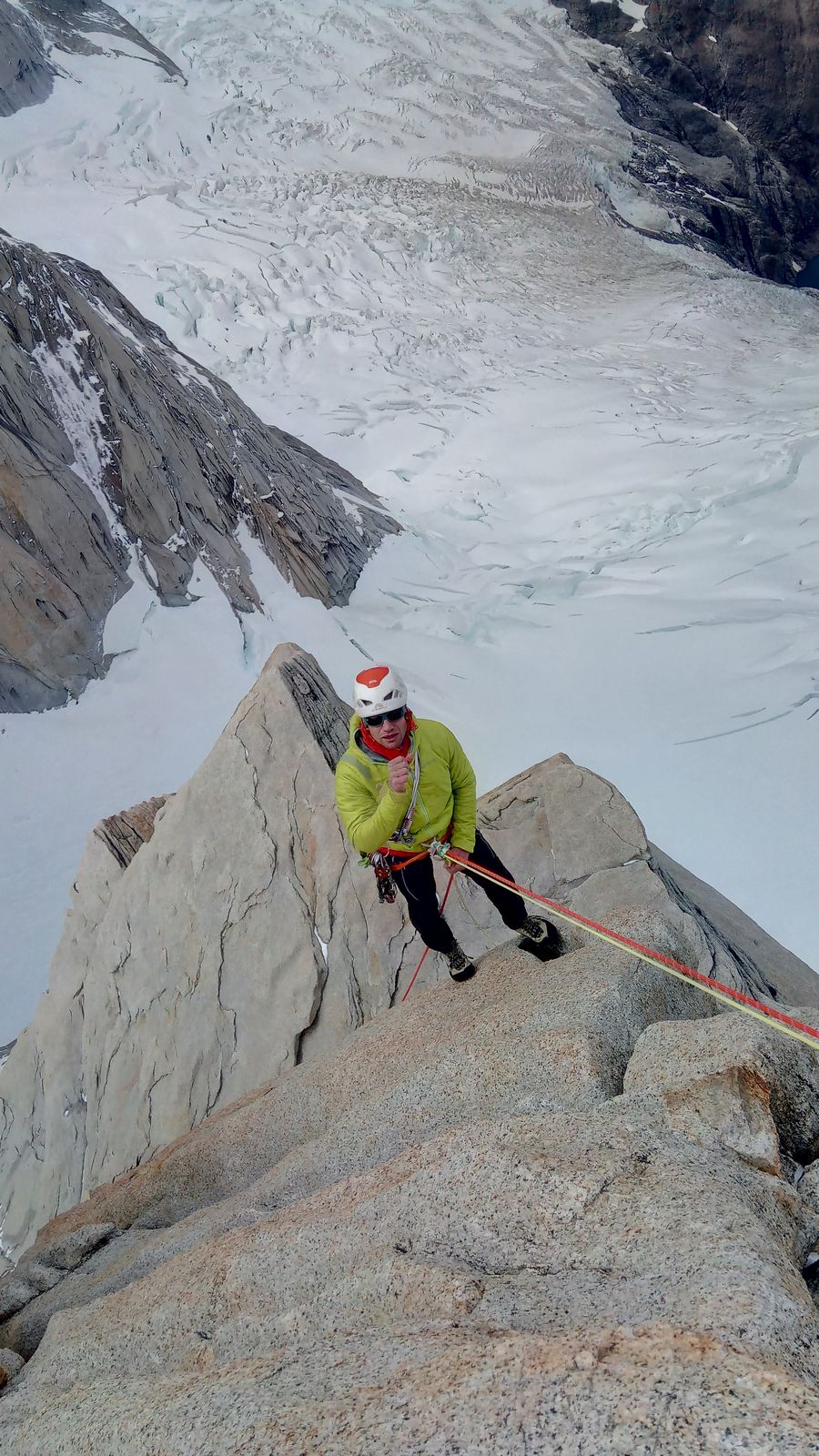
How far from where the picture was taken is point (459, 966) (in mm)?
4438

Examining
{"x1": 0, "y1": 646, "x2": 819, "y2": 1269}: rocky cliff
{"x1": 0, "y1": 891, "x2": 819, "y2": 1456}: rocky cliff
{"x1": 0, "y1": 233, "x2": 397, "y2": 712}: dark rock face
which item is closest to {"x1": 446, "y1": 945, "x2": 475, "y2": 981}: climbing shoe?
{"x1": 0, "y1": 891, "x2": 819, "y2": 1456}: rocky cliff

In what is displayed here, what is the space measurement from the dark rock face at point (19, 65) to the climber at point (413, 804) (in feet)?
71.2

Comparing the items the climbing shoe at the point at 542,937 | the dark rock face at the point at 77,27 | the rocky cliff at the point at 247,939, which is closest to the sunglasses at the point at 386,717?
the climbing shoe at the point at 542,937

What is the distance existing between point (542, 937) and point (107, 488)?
29.4 feet

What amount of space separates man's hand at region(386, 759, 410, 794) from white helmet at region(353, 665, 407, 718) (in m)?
0.22

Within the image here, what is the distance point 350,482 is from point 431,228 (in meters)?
8.74

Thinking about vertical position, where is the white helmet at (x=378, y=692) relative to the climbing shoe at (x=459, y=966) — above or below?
above

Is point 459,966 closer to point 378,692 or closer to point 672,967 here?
point 672,967

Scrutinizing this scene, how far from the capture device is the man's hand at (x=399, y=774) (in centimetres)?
377

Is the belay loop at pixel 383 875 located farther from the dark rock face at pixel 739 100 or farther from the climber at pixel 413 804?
the dark rock face at pixel 739 100

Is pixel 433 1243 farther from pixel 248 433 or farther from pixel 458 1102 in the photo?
pixel 248 433

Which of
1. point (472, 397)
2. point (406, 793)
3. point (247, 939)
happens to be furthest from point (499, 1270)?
point (472, 397)

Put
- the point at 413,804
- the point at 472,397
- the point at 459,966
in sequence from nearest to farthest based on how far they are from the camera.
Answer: the point at 413,804 → the point at 459,966 → the point at 472,397

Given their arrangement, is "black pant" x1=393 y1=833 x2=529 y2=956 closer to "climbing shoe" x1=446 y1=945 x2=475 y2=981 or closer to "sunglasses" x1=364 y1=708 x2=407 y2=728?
"climbing shoe" x1=446 y1=945 x2=475 y2=981
